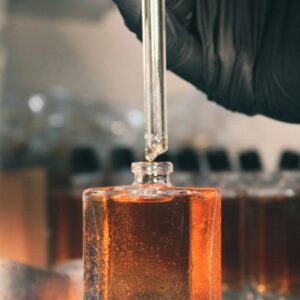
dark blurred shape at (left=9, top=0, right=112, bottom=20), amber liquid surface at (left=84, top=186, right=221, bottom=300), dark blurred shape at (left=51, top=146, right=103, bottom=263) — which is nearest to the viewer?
amber liquid surface at (left=84, top=186, right=221, bottom=300)

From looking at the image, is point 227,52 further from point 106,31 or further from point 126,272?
point 106,31

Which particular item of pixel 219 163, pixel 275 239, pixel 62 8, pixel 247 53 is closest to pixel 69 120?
pixel 62 8

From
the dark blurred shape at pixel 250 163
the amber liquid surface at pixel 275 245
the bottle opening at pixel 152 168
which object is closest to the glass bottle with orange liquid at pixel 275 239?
the amber liquid surface at pixel 275 245

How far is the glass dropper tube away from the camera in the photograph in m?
0.37

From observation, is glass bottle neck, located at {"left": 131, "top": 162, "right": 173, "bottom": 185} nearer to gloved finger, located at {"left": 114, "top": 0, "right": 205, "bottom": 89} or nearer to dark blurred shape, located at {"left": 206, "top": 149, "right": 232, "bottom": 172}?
gloved finger, located at {"left": 114, "top": 0, "right": 205, "bottom": 89}

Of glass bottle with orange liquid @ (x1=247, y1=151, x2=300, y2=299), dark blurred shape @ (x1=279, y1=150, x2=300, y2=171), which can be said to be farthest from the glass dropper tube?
dark blurred shape @ (x1=279, y1=150, x2=300, y2=171)

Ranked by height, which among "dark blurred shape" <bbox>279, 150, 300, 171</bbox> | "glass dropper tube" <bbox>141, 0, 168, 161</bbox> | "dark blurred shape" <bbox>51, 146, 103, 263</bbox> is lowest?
"dark blurred shape" <bbox>51, 146, 103, 263</bbox>

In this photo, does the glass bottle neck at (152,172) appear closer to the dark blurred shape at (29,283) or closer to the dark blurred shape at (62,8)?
the dark blurred shape at (29,283)

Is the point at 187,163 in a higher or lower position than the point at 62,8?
lower

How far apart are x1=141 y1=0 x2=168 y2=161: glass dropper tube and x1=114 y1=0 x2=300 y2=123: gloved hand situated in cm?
7

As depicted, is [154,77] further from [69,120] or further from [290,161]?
[69,120]

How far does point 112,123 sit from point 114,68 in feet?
0.38

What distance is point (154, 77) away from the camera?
0.37 metres

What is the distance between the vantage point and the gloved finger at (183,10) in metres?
0.44
